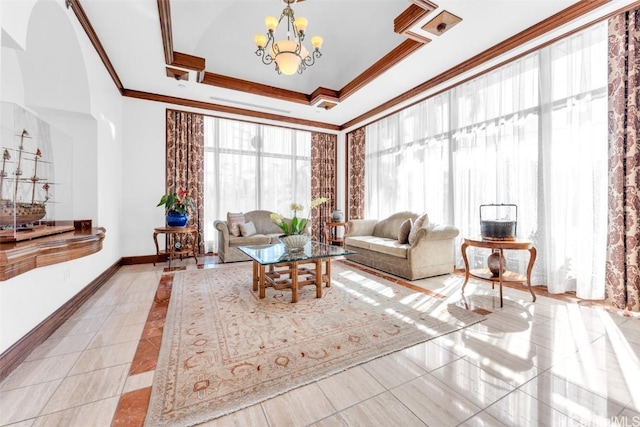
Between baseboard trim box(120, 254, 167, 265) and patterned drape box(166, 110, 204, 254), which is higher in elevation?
patterned drape box(166, 110, 204, 254)

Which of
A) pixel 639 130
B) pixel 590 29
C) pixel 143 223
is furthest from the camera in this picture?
pixel 143 223

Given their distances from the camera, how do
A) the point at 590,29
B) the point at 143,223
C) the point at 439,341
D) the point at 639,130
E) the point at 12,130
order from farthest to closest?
Result: the point at 143,223
the point at 590,29
the point at 639,130
the point at 439,341
the point at 12,130

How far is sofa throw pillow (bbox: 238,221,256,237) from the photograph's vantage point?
4.80 m

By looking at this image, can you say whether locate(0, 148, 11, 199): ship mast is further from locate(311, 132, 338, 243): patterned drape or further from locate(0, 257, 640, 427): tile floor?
locate(311, 132, 338, 243): patterned drape

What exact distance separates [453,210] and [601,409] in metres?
3.08

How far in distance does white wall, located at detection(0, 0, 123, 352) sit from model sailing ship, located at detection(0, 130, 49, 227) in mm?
390

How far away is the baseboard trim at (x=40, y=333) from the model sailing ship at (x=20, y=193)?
779 mm

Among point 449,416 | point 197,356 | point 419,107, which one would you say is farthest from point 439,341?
point 419,107

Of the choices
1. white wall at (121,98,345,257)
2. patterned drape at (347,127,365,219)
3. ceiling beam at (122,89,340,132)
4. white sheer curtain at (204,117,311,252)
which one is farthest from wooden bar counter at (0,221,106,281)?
patterned drape at (347,127,365,219)

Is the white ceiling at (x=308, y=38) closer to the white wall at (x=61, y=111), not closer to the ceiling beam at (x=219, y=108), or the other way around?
the ceiling beam at (x=219, y=108)

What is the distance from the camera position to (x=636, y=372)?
1614mm

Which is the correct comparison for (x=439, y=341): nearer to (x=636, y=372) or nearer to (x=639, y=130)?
(x=636, y=372)

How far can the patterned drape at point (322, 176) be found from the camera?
6484 millimetres

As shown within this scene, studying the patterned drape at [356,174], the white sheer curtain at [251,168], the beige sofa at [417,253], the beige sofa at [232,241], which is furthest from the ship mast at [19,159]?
the patterned drape at [356,174]
